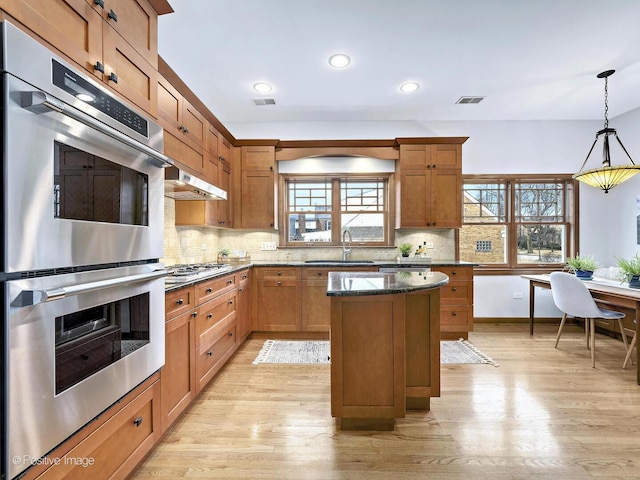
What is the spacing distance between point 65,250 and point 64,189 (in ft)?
0.70

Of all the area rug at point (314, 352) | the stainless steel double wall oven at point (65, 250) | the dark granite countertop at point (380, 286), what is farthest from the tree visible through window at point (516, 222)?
the stainless steel double wall oven at point (65, 250)

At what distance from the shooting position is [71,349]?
1.15 meters

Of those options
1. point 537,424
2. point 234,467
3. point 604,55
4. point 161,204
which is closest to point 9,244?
point 161,204

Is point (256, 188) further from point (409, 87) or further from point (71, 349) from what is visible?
point (71, 349)

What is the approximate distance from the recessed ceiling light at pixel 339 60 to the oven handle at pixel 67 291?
249 centimetres

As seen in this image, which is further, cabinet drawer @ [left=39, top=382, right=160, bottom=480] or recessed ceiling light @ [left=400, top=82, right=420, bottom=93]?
recessed ceiling light @ [left=400, top=82, right=420, bottom=93]

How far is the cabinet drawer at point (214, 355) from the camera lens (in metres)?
2.36

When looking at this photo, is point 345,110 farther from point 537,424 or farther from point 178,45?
point 537,424

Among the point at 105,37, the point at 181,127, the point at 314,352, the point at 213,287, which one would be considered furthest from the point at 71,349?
the point at 314,352

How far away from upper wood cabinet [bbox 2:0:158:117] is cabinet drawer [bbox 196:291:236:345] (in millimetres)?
1432

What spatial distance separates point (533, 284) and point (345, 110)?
334cm

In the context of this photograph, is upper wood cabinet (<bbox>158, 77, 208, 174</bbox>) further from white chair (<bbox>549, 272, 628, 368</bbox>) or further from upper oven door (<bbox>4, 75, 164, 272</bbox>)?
white chair (<bbox>549, 272, 628, 368</bbox>)

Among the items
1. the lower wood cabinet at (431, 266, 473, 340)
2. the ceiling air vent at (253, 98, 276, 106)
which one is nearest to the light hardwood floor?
the lower wood cabinet at (431, 266, 473, 340)

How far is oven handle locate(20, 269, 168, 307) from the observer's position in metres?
0.94
